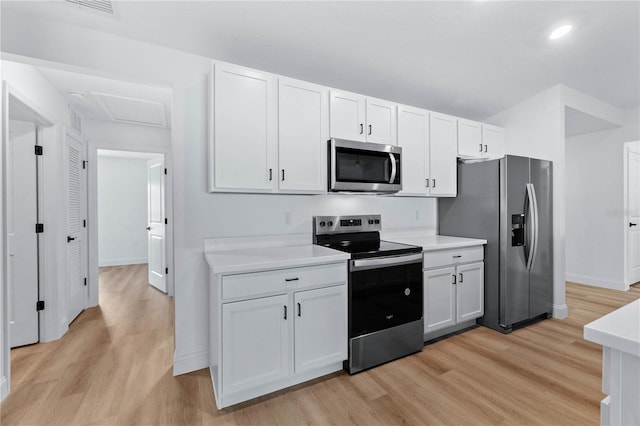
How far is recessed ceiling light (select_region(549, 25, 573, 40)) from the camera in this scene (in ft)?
8.77

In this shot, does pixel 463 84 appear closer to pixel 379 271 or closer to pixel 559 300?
pixel 379 271

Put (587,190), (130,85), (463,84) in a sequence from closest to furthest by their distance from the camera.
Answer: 1. (130,85)
2. (463,84)
3. (587,190)

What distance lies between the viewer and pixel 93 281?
150 inches

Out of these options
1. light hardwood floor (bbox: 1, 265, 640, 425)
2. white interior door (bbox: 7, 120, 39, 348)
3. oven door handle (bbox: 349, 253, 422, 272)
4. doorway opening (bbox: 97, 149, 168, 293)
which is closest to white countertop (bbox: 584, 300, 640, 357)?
light hardwood floor (bbox: 1, 265, 640, 425)

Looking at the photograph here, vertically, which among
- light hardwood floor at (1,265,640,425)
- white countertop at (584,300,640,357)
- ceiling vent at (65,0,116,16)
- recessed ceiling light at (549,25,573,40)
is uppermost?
recessed ceiling light at (549,25,573,40)

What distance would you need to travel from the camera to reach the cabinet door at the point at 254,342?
1.87 m

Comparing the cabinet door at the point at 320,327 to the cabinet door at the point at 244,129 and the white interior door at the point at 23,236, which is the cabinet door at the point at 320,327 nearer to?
the cabinet door at the point at 244,129

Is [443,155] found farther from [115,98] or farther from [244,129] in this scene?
[115,98]

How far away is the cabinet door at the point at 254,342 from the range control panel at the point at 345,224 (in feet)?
3.15

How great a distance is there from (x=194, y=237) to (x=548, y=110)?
4200 mm

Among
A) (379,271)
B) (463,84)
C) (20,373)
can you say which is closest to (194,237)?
(379,271)

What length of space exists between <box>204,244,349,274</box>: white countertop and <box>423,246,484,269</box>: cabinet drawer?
0.96 meters

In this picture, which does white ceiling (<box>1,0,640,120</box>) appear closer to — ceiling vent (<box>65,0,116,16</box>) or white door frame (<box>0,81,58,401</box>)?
ceiling vent (<box>65,0,116,16</box>)

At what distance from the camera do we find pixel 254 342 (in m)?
1.94
